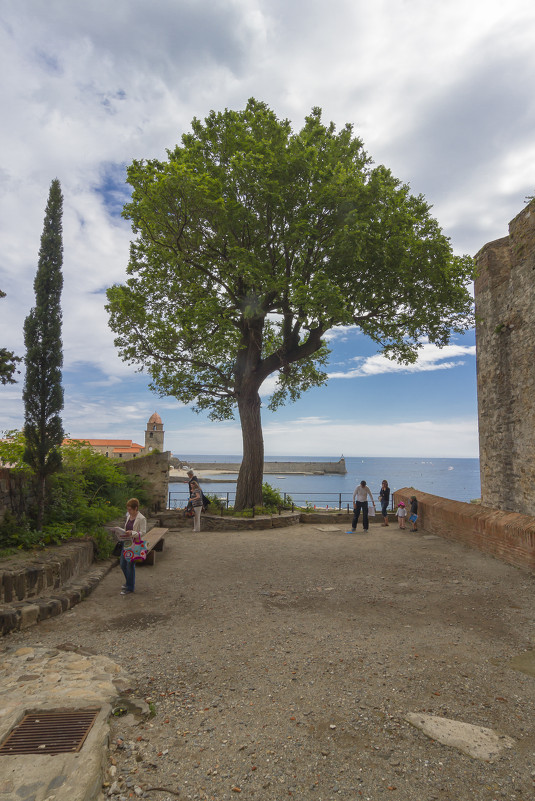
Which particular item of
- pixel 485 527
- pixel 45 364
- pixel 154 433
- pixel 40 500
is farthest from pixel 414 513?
pixel 154 433

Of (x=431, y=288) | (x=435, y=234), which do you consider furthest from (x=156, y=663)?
(x=435, y=234)

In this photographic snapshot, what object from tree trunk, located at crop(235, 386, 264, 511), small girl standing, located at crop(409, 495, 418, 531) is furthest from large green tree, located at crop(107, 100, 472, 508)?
small girl standing, located at crop(409, 495, 418, 531)

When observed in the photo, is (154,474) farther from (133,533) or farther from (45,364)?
(133,533)

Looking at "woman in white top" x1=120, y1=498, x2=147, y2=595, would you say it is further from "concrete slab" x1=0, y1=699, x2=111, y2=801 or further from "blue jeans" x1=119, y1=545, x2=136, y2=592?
"concrete slab" x1=0, y1=699, x2=111, y2=801

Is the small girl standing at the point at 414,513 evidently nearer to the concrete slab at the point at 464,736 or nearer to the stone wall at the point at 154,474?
the stone wall at the point at 154,474

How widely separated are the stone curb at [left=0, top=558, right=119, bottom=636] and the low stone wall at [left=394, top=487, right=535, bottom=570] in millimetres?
7363

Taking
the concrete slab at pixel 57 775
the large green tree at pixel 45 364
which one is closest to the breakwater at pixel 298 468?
the large green tree at pixel 45 364

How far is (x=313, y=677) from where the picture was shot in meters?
3.83

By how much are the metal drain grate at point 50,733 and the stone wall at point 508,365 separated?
1258 centimetres

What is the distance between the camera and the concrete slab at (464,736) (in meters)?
2.85

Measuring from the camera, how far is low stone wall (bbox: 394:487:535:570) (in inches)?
298

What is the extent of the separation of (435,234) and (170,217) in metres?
8.79

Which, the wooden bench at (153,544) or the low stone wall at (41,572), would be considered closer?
the low stone wall at (41,572)

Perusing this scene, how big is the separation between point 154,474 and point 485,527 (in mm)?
10595
